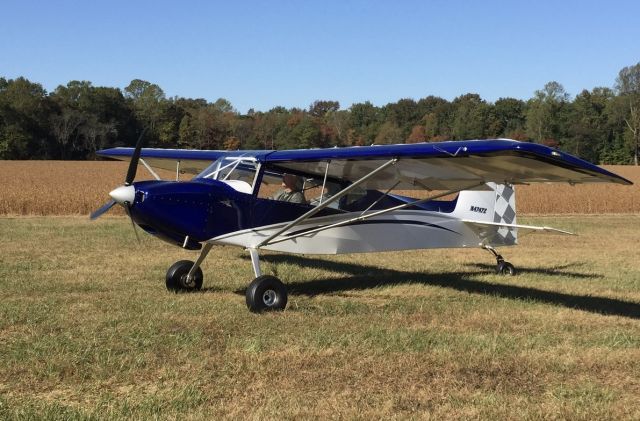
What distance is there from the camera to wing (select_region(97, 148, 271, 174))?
35.5 ft

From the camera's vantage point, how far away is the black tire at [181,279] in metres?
8.83

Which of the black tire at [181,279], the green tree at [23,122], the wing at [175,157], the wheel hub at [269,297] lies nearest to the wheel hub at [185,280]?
the black tire at [181,279]

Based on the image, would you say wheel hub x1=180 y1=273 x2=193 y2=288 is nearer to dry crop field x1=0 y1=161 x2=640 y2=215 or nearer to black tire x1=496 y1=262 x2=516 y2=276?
black tire x1=496 y1=262 x2=516 y2=276

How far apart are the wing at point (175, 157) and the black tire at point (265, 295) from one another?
303 cm

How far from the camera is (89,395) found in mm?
4543

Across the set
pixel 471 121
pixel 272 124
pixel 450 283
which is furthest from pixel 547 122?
pixel 450 283

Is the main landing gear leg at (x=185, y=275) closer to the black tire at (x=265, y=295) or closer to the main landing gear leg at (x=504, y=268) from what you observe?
the black tire at (x=265, y=295)

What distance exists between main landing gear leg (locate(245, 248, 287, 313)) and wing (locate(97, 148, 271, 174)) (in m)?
3.03

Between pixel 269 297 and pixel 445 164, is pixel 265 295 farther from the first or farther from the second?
pixel 445 164

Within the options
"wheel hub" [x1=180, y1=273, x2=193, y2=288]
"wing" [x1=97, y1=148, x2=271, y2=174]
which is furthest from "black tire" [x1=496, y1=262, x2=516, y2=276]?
"wheel hub" [x1=180, y1=273, x2=193, y2=288]

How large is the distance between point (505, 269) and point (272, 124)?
81032 millimetres

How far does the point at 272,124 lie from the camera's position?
3565 inches

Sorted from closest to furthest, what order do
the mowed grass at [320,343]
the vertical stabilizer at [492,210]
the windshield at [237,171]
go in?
the mowed grass at [320,343]
the windshield at [237,171]
the vertical stabilizer at [492,210]

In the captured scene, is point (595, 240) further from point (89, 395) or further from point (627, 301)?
point (89, 395)
